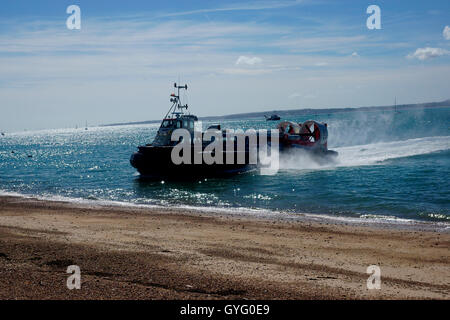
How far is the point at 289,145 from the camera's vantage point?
31000 millimetres

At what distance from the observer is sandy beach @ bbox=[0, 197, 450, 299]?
629cm

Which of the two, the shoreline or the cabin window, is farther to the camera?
the cabin window

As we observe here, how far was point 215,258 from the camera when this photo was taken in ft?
27.8

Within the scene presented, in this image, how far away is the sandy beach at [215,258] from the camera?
6285 millimetres

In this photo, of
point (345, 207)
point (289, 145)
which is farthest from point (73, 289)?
point (289, 145)

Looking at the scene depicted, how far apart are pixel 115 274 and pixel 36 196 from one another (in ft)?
50.8

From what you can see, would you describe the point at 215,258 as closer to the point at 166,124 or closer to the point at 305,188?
the point at 305,188

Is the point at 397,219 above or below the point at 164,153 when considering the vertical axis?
below

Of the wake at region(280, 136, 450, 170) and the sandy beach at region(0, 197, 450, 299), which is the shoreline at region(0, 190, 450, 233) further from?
the wake at region(280, 136, 450, 170)

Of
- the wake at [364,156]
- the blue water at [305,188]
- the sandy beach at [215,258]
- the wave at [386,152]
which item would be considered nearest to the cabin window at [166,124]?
the blue water at [305,188]

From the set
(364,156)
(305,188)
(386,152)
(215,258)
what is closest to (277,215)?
(305,188)

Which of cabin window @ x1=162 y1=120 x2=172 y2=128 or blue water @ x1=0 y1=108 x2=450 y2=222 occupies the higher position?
cabin window @ x1=162 y1=120 x2=172 y2=128

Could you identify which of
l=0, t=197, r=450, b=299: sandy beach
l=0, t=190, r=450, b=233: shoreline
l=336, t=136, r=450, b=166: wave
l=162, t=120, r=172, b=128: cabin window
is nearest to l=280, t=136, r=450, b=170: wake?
l=336, t=136, r=450, b=166: wave
